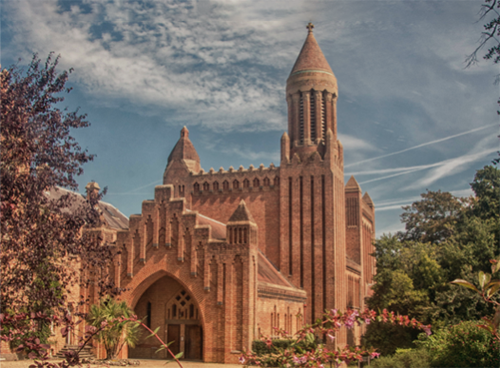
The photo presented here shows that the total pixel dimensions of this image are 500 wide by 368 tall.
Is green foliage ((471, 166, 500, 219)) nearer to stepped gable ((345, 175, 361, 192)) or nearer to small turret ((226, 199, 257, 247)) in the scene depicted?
stepped gable ((345, 175, 361, 192))

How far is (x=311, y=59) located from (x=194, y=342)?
2632cm

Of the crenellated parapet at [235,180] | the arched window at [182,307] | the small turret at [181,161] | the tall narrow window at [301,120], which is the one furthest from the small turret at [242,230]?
the small turret at [181,161]

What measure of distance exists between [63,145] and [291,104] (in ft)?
105

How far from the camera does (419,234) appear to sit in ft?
203

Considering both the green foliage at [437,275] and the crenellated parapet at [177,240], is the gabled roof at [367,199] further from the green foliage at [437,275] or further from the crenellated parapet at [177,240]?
the crenellated parapet at [177,240]

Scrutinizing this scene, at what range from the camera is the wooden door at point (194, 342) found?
3394cm

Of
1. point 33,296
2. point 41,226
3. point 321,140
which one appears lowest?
point 33,296

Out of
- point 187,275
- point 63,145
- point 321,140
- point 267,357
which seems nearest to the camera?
point 267,357

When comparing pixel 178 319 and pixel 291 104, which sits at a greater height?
pixel 291 104

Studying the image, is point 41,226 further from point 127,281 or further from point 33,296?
point 127,281

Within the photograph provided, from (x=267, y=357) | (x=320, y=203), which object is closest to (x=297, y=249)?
(x=320, y=203)

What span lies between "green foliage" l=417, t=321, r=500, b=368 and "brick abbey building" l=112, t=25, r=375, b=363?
8.71m

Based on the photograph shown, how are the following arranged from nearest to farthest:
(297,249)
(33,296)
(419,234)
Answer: (33,296), (297,249), (419,234)

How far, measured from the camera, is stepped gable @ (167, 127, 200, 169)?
162 ft
